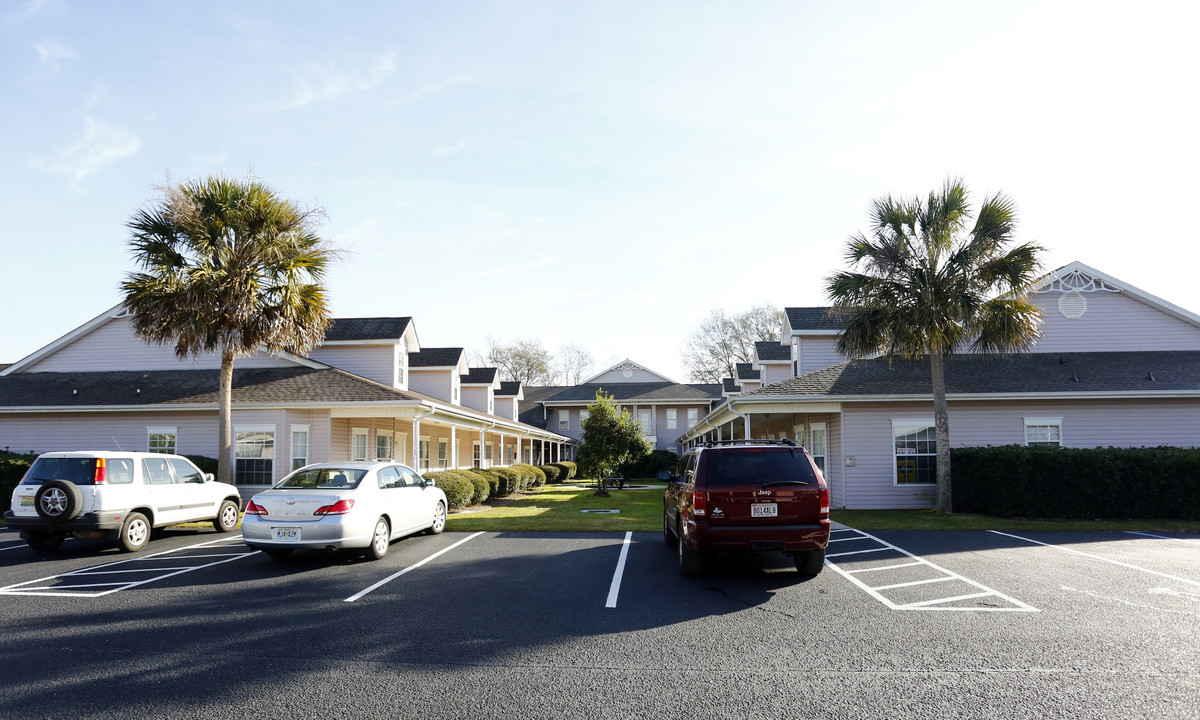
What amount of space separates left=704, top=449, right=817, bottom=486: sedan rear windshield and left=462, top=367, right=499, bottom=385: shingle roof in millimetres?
25946

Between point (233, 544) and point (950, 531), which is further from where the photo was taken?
point (950, 531)

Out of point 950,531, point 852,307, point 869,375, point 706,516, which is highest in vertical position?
point 852,307

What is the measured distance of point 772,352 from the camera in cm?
2948

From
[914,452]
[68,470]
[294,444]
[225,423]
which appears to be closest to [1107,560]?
[914,452]

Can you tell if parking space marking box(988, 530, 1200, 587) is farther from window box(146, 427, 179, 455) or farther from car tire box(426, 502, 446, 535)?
window box(146, 427, 179, 455)

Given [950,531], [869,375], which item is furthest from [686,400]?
[950,531]

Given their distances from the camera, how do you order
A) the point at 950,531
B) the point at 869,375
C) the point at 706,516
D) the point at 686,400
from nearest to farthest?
1. the point at 706,516
2. the point at 950,531
3. the point at 869,375
4. the point at 686,400

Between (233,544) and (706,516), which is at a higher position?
(706,516)

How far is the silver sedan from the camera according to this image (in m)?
9.80

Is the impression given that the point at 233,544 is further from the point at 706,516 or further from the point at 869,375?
the point at 869,375

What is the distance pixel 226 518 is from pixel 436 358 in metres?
14.9

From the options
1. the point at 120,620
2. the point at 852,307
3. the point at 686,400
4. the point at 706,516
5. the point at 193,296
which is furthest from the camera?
the point at 686,400

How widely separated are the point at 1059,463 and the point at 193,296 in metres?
20.0

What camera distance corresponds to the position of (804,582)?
913 cm
